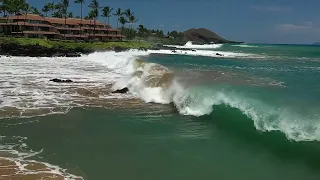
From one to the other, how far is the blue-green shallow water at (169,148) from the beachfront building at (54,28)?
7173 centimetres

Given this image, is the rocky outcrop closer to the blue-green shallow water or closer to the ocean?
the ocean

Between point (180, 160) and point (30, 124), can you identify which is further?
point (30, 124)

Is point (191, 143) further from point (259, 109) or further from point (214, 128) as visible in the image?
point (259, 109)

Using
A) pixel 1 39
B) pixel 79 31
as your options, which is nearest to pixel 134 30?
pixel 79 31

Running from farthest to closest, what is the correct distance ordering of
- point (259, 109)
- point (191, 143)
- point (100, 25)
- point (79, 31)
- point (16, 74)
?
point (100, 25)
point (79, 31)
point (16, 74)
point (259, 109)
point (191, 143)

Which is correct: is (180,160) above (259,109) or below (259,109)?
below

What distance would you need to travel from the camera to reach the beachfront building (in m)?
82.1

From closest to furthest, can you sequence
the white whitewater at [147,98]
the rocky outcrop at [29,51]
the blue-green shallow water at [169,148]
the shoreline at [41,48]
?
the blue-green shallow water at [169,148] → the white whitewater at [147,98] → the rocky outcrop at [29,51] → the shoreline at [41,48]

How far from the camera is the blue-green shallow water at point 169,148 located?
962cm

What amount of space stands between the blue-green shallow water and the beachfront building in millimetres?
71727

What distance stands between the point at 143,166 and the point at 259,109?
593 cm

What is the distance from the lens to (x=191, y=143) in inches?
474

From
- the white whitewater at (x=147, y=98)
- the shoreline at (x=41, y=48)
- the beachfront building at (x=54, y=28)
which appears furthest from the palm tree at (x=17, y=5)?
the white whitewater at (x=147, y=98)

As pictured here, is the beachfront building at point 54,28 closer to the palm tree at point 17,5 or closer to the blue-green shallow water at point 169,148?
the palm tree at point 17,5
